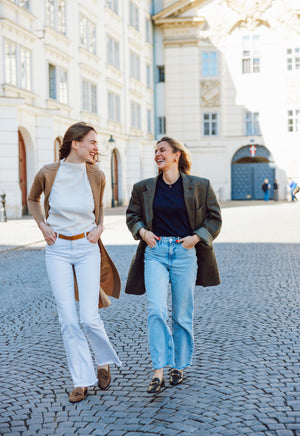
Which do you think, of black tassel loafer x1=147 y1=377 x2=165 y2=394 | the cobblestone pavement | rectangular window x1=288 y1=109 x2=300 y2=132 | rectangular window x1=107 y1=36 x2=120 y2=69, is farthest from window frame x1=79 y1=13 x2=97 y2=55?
black tassel loafer x1=147 y1=377 x2=165 y2=394

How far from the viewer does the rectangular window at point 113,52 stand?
36.2 meters

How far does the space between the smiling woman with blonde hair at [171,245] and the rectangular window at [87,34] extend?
1106 inches

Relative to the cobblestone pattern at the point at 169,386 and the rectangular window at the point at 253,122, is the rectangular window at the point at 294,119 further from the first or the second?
the cobblestone pattern at the point at 169,386

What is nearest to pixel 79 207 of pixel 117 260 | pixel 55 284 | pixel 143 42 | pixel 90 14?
pixel 55 284

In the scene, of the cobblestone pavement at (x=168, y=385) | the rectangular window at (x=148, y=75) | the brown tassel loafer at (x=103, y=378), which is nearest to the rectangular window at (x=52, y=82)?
the rectangular window at (x=148, y=75)

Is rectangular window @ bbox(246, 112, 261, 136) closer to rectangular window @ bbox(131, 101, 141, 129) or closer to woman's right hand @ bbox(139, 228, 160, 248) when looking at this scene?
rectangular window @ bbox(131, 101, 141, 129)

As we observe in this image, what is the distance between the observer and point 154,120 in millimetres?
45969

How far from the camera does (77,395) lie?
438 centimetres

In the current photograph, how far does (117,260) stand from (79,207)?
25.9ft

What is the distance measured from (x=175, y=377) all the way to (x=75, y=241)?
1.22 meters

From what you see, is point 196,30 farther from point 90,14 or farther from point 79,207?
point 79,207

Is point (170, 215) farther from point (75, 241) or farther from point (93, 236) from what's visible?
point (75, 241)

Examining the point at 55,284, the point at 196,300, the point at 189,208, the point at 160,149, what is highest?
the point at 160,149

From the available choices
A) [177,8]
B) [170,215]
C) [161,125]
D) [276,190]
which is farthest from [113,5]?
[170,215]
